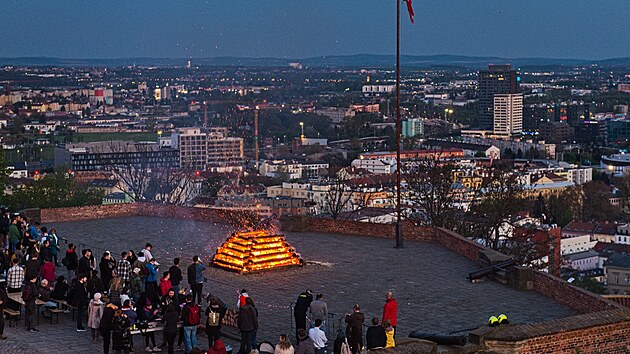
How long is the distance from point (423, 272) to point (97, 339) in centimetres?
804

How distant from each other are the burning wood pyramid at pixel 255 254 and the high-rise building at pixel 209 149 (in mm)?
64704

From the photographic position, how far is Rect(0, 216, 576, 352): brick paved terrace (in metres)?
Answer: 20.9

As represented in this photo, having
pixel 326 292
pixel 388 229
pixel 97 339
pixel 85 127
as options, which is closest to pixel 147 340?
pixel 97 339

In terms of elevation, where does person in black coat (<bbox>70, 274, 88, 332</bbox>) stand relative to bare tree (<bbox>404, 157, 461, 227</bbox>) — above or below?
above

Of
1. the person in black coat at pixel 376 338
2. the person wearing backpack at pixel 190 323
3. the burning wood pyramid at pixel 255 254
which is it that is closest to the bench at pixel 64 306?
the person wearing backpack at pixel 190 323

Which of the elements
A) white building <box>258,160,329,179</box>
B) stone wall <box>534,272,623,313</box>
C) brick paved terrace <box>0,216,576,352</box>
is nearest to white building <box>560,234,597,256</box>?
white building <box>258,160,329,179</box>

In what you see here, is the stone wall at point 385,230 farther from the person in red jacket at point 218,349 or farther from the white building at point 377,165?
the white building at point 377,165

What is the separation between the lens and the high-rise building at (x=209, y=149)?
98.9 m

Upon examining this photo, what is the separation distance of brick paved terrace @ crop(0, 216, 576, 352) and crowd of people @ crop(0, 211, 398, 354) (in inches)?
21.5

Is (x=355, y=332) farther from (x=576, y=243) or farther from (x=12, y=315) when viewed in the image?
(x=576, y=243)

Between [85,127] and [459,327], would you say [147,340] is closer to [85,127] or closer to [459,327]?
[459,327]

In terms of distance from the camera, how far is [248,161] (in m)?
131

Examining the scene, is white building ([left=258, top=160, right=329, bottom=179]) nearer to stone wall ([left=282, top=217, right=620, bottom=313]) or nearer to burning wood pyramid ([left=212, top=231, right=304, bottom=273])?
stone wall ([left=282, top=217, right=620, bottom=313])

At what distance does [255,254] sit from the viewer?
86.1 feet
